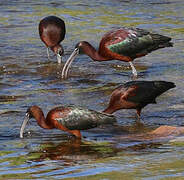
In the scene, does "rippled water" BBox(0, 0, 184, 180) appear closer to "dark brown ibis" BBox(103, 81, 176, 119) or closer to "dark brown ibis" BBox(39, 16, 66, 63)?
"dark brown ibis" BBox(103, 81, 176, 119)

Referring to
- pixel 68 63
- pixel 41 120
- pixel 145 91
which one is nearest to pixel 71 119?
pixel 41 120

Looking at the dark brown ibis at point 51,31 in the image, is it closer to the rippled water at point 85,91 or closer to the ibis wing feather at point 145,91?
the rippled water at point 85,91

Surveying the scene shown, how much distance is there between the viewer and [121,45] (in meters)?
13.5

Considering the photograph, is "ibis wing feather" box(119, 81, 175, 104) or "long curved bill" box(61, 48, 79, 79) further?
"long curved bill" box(61, 48, 79, 79)

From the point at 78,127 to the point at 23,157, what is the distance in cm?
115

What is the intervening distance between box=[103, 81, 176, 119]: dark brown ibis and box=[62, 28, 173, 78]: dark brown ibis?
2.77m

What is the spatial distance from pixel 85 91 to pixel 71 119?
3018 millimetres

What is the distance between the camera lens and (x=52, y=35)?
15.8 m

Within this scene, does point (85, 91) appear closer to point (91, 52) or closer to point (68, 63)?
point (91, 52)

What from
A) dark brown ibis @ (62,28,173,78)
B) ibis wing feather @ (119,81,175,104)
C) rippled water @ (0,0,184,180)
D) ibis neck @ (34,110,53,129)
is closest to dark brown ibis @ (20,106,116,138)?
ibis neck @ (34,110,53,129)

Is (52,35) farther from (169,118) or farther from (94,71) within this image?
(169,118)

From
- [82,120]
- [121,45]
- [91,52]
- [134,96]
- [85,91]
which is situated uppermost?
[121,45]

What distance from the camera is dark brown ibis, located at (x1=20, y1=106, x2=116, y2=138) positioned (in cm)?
962

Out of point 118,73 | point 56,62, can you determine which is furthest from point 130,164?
point 56,62
